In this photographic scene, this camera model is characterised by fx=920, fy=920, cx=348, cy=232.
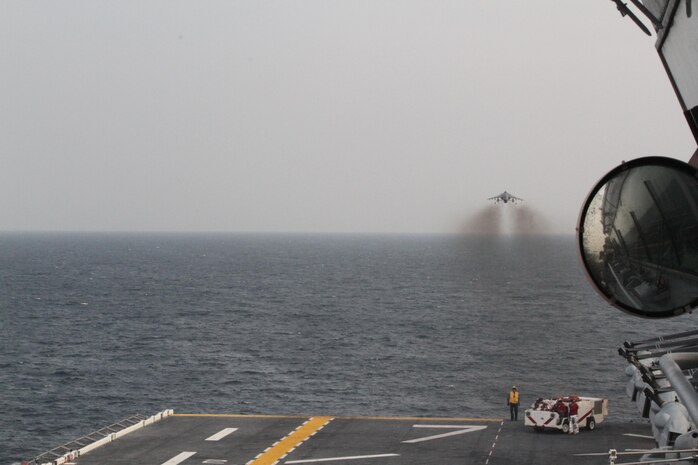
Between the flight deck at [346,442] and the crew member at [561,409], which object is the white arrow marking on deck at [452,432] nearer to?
the flight deck at [346,442]

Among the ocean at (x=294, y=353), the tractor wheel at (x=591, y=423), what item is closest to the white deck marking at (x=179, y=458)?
the tractor wheel at (x=591, y=423)

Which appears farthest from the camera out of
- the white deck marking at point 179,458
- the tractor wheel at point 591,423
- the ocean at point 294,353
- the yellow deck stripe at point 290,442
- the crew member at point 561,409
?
the ocean at point 294,353

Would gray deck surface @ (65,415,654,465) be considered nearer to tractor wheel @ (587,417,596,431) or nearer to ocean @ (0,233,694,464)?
tractor wheel @ (587,417,596,431)

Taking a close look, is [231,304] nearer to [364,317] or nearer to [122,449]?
[364,317]

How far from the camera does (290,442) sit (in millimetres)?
43719

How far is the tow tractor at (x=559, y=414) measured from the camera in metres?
46.1

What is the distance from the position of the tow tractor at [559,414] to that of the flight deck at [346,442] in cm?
50

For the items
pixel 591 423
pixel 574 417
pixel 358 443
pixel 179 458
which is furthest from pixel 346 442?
pixel 591 423

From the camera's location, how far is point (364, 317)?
12888cm

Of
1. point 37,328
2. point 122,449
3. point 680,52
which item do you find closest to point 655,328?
point 37,328

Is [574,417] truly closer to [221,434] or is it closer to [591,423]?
[591,423]

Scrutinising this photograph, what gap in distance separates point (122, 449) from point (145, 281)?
155 m

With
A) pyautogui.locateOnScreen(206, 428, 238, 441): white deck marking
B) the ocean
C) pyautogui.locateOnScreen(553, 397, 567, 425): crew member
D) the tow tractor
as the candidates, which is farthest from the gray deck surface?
the ocean

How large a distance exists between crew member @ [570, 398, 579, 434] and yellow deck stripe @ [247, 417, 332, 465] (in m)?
12.8
